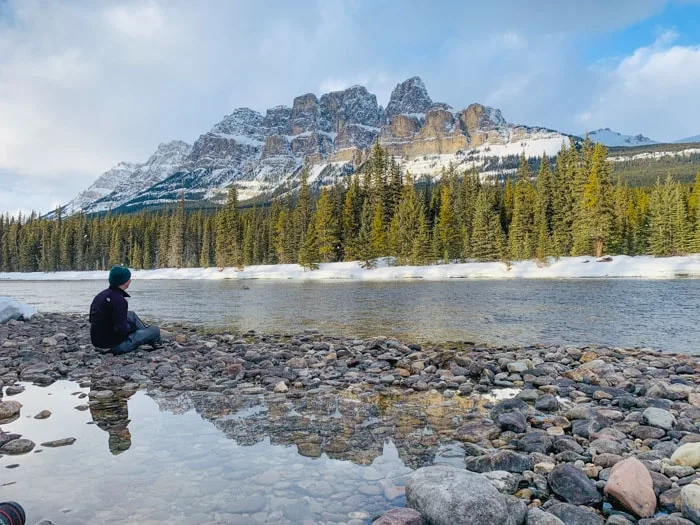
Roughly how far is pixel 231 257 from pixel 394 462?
78358 millimetres

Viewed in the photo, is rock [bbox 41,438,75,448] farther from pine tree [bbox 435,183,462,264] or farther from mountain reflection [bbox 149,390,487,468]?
pine tree [bbox 435,183,462,264]

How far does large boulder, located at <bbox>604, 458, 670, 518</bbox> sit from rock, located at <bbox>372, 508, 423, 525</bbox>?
1606 millimetres

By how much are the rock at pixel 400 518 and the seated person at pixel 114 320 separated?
23.6 feet

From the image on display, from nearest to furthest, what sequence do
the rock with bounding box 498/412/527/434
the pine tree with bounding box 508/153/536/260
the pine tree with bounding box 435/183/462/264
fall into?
1. the rock with bounding box 498/412/527/434
2. the pine tree with bounding box 508/153/536/260
3. the pine tree with bounding box 435/183/462/264

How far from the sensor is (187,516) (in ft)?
10.6

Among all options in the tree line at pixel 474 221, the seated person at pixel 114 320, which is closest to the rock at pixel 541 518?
the seated person at pixel 114 320

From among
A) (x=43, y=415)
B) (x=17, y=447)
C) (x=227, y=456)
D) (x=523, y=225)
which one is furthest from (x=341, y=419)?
(x=523, y=225)

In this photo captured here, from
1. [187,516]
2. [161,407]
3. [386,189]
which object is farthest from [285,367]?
[386,189]

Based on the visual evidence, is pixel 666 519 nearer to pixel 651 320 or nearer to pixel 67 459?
pixel 67 459

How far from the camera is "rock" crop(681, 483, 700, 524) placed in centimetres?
307

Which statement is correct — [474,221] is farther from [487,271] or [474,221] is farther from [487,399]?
[487,399]

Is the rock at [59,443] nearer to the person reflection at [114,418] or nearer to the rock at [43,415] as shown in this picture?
the person reflection at [114,418]

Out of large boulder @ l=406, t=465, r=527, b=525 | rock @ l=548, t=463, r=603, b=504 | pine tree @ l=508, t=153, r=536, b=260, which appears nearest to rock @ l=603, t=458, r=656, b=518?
rock @ l=548, t=463, r=603, b=504

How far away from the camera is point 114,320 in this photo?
883 cm
